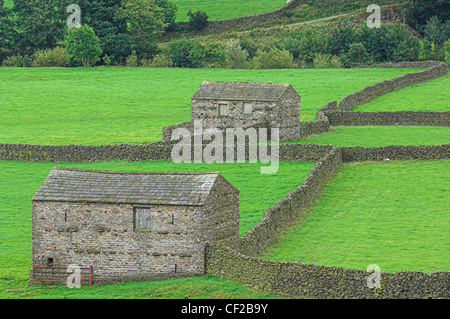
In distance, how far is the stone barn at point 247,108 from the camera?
68750 mm

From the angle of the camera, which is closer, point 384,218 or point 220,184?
point 220,184

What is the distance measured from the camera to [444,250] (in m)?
42.5

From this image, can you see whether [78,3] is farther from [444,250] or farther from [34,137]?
[444,250]

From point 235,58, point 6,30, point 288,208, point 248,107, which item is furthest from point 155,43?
point 288,208

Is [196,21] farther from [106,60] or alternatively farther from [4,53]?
[4,53]

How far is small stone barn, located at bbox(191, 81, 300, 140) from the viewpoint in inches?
2707

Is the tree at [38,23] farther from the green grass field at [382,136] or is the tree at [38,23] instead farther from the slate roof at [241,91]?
the green grass field at [382,136]

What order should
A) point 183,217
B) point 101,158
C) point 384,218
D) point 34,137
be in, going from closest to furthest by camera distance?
point 183,217 < point 384,218 < point 101,158 < point 34,137

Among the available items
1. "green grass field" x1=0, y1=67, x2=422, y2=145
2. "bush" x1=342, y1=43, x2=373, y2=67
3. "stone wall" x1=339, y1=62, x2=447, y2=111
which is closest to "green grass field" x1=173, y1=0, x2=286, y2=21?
"bush" x1=342, y1=43, x2=373, y2=67

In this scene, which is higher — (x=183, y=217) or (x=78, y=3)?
(x=78, y=3)

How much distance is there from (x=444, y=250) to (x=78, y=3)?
80.6 metres

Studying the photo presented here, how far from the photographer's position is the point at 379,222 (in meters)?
48.0

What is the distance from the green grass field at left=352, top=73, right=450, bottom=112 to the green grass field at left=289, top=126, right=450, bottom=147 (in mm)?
7478

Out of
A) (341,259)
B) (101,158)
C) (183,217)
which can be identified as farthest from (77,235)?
(101,158)
